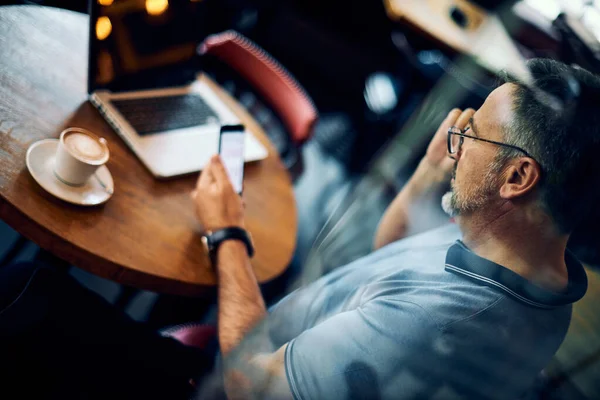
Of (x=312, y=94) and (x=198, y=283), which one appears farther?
(x=312, y=94)

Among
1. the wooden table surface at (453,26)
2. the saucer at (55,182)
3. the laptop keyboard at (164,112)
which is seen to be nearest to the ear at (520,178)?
the saucer at (55,182)

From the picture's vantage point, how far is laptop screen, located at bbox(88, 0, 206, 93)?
1187 millimetres

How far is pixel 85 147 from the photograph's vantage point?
98 cm

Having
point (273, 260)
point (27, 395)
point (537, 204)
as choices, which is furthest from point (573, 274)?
point (27, 395)

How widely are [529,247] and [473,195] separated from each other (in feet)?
0.40

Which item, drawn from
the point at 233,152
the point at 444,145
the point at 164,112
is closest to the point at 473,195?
the point at 444,145

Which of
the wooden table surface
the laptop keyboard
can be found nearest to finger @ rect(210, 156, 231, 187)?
the laptop keyboard

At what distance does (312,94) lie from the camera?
3695 mm

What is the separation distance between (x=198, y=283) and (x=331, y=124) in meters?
2.74

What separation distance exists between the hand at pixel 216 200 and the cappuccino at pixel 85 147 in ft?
0.83

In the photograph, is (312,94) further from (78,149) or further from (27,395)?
(27,395)

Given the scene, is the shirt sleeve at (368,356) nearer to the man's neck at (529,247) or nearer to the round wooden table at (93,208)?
the man's neck at (529,247)

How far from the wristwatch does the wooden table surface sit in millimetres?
2244

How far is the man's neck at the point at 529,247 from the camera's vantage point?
693 millimetres
